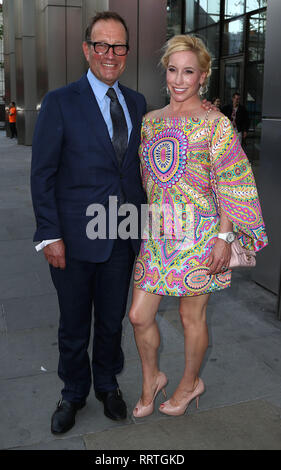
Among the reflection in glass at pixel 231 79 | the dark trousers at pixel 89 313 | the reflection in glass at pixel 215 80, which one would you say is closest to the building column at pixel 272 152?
the dark trousers at pixel 89 313

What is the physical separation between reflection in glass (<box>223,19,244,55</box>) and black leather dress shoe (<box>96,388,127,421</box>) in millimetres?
15570

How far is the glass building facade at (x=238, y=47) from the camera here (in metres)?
15.8

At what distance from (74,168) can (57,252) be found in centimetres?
42

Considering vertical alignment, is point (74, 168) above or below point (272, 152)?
above

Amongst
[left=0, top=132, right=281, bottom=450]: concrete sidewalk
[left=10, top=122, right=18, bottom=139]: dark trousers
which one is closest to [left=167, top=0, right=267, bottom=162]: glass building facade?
[left=10, top=122, right=18, bottom=139]: dark trousers

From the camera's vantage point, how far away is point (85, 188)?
2588 mm

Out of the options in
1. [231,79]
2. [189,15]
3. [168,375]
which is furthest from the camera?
[189,15]

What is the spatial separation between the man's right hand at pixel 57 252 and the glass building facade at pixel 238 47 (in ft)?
45.7

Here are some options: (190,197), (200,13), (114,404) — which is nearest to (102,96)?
(190,197)

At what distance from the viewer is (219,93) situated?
1811 cm

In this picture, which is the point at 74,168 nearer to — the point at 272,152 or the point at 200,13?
the point at 272,152

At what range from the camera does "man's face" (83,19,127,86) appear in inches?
100

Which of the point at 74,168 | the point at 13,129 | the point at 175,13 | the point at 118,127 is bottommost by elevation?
the point at 13,129
